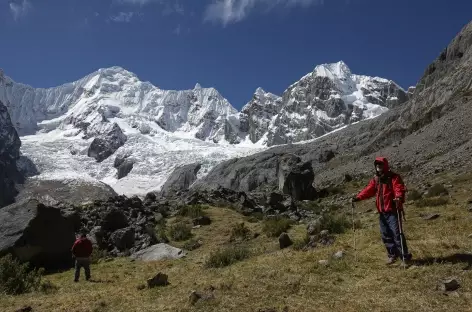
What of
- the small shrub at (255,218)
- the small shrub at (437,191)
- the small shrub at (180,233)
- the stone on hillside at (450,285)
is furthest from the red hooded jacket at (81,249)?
the small shrub at (437,191)

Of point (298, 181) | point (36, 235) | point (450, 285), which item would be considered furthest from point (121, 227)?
point (298, 181)

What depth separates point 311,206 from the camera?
1291 inches

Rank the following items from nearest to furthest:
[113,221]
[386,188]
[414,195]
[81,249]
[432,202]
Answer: [386,188] → [81,249] → [432,202] → [414,195] → [113,221]

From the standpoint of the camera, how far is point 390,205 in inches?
435

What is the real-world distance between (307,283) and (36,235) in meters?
12.7

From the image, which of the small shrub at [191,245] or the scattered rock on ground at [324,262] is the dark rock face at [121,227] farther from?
the scattered rock on ground at [324,262]

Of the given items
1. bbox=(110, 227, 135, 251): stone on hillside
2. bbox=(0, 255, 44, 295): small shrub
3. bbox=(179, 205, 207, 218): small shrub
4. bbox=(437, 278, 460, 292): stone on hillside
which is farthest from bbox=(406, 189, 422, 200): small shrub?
bbox=(0, 255, 44, 295): small shrub

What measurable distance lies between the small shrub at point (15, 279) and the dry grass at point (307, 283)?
2.27 feet

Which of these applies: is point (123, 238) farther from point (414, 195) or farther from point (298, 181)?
point (298, 181)

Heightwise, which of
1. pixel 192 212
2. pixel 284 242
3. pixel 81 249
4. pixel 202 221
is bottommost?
pixel 284 242

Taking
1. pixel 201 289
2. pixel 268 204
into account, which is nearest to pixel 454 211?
pixel 201 289

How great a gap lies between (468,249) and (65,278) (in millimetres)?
13172

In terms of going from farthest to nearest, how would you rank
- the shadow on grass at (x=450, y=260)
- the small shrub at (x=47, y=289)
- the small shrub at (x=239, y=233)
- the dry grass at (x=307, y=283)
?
the small shrub at (x=239, y=233) < the small shrub at (x=47, y=289) < the shadow on grass at (x=450, y=260) < the dry grass at (x=307, y=283)

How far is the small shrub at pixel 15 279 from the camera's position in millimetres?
13500
